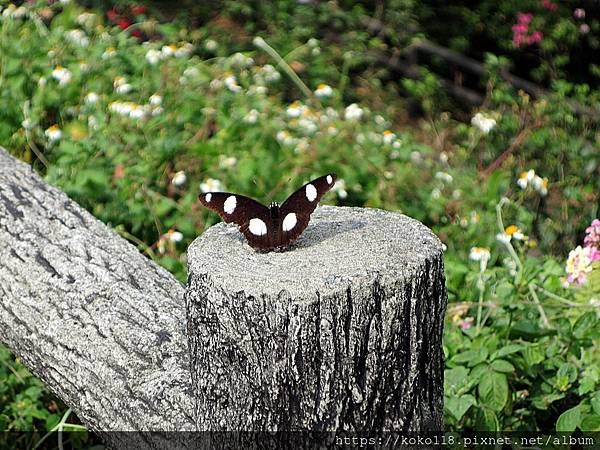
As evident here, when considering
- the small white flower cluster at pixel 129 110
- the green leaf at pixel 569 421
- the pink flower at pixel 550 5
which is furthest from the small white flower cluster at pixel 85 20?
the pink flower at pixel 550 5

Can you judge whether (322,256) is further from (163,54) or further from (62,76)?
(163,54)

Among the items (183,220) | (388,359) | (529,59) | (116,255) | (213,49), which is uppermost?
(388,359)

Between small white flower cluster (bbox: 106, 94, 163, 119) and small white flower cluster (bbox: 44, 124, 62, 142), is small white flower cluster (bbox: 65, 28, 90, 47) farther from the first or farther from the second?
small white flower cluster (bbox: 44, 124, 62, 142)

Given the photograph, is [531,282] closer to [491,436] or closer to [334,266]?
[491,436]

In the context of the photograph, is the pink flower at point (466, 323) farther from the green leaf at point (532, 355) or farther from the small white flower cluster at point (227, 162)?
the small white flower cluster at point (227, 162)

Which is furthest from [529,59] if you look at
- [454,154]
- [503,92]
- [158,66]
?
[158,66]

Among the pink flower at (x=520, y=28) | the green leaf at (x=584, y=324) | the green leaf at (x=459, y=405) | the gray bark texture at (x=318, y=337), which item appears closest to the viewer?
the gray bark texture at (x=318, y=337)
